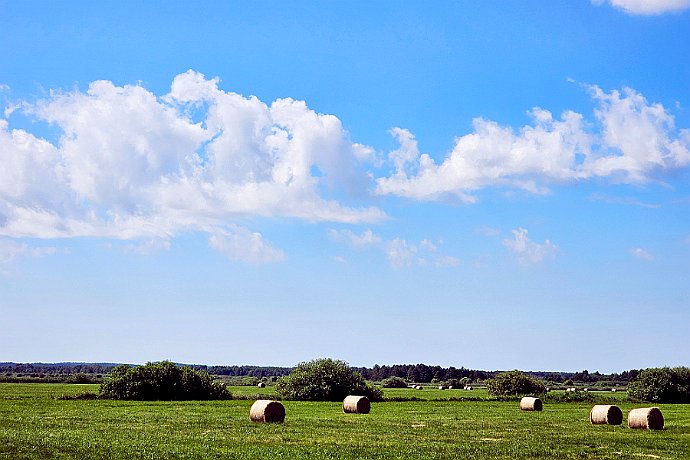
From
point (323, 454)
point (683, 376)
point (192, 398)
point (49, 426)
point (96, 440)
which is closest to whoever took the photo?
point (323, 454)

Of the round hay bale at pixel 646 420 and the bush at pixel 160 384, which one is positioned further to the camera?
the bush at pixel 160 384

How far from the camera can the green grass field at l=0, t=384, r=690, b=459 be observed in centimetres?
2828


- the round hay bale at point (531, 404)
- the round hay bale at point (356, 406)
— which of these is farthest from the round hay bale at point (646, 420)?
the round hay bale at point (531, 404)

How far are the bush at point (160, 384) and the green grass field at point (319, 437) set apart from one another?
83.5 feet

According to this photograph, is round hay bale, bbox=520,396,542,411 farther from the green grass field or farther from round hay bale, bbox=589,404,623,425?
round hay bale, bbox=589,404,623,425

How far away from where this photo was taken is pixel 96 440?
31.0 m

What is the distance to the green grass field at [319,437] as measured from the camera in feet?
92.8

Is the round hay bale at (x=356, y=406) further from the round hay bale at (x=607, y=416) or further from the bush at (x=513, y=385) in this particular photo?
the bush at (x=513, y=385)

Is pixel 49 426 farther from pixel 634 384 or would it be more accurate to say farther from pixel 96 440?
pixel 634 384

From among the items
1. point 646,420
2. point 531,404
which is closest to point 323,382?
point 531,404

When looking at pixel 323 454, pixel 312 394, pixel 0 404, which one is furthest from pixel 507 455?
pixel 312 394

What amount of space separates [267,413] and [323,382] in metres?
→ 36.1

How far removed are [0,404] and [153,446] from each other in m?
33.6

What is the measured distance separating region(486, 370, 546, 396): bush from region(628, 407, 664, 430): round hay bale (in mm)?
54450
